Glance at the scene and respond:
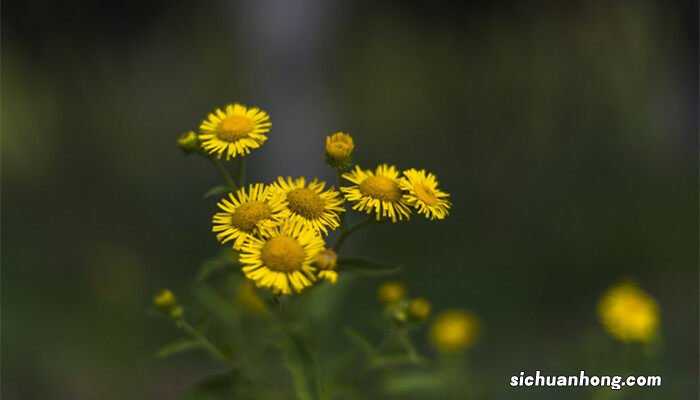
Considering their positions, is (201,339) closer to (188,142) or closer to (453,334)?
(188,142)

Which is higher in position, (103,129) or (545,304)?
(103,129)

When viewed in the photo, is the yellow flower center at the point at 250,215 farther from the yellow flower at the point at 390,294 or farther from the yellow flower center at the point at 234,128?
the yellow flower at the point at 390,294

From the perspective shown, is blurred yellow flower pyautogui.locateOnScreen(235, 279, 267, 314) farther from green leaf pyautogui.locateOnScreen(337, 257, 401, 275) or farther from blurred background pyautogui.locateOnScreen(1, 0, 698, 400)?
blurred background pyautogui.locateOnScreen(1, 0, 698, 400)

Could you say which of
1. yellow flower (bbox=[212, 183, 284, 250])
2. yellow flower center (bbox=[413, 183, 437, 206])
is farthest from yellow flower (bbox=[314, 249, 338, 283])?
yellow flower center (bbox=[413, 183, 437, 206])

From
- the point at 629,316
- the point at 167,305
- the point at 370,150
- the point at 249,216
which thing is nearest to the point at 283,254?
the point at 249,216

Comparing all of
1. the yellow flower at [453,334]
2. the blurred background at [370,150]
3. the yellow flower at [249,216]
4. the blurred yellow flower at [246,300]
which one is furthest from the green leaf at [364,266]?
the blurred background at [370,150]

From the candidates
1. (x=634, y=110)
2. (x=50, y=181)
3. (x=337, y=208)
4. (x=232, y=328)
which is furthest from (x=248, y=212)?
(x=634, y=110)

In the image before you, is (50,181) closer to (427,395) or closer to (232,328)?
(232,328)

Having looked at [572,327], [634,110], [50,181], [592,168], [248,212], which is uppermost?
[634,110]
